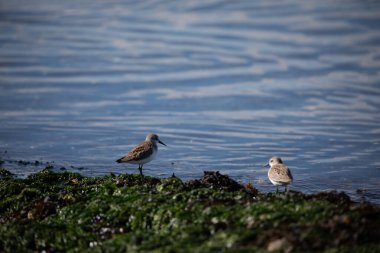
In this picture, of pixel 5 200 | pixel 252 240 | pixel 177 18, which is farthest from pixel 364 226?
pixel 177 18

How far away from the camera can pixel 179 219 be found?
645 cm

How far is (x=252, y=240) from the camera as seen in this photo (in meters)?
5.57

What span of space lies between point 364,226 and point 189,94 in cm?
1061

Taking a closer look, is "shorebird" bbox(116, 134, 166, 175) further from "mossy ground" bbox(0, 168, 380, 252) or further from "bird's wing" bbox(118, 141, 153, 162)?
"mossy ground" bbox(0, 168, 380, 252)

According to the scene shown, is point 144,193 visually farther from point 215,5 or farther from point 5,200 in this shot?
point 215,5

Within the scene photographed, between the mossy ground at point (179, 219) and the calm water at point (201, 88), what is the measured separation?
2.67 metres

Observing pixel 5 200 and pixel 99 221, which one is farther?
pixel 5 200

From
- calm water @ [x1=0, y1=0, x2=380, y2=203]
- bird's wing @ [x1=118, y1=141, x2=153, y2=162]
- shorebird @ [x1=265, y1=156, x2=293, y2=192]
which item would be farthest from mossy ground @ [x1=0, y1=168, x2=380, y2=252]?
calm water @ [x1=0, y1=0, x2=380, y2=203]

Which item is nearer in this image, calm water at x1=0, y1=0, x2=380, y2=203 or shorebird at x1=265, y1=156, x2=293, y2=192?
shorebird at x1=265, y1=156, x2=293, y2=192

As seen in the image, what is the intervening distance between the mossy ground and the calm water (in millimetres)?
Result: 2672

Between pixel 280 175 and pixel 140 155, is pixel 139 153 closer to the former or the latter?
pixel 140 155

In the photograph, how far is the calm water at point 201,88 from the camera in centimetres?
Answer: 1170

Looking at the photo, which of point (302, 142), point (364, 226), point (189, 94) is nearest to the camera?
point (364, 226)

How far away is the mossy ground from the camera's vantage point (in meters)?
5.47
